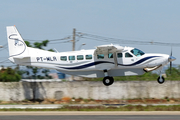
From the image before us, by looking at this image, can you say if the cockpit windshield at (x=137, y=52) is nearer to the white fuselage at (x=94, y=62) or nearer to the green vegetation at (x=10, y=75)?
the white fuselage at (x=94, y=62)

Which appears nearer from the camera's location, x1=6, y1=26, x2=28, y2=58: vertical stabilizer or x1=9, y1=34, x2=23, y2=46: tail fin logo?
x1=6, y1=26, x2=28, y2=58: vertical stabilizer

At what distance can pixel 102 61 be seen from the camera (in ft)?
87.4

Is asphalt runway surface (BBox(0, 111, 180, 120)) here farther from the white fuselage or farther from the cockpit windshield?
the cockpit windshield

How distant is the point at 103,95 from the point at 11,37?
13131 mm

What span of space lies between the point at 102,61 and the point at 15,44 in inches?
361

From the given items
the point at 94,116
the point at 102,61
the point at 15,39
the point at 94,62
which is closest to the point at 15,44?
the point at 15,39

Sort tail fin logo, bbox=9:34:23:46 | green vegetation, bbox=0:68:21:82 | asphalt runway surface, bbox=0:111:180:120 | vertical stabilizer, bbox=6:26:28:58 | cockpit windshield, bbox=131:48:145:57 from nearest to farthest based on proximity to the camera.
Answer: asphalt runway surface, bbox=0:111:180:120 < cockpit windshield, bbox=131:48:145:57 < vertical stabilizer, bbox=6:26:28:58 < tail fin logo, bbox=9:34:23:46 < green vegetation, bbox=0:68:21:82

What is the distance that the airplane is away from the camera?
2619 centimetres

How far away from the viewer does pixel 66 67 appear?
27469 mm

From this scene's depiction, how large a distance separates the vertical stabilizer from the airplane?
414 mm

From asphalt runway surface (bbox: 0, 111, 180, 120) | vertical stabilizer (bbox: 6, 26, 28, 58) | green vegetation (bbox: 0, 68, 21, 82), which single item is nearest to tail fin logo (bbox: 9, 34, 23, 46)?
vertical stabilizer (bbox: 6, 26, 28, 58)

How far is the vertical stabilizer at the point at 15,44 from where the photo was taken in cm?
2905

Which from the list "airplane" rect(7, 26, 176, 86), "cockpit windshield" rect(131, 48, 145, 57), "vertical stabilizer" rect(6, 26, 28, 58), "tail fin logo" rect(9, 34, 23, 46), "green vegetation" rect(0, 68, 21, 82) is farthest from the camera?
"green vegetation" rect(0, 68, 21, 82)

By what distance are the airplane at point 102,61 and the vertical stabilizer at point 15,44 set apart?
1.36ft
